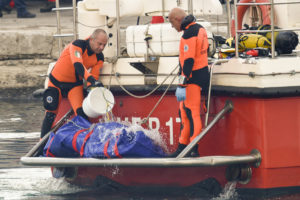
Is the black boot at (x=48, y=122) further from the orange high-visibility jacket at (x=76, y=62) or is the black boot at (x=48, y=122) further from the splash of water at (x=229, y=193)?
the splash of water at (x=229, y=193)

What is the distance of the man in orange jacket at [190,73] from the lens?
7648mm

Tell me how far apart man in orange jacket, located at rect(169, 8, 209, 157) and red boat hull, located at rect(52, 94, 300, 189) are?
23 centimetres

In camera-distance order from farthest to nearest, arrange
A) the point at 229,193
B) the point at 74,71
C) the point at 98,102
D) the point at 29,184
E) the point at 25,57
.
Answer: the point at 25,57
the point at 29,184
the point at 74,71
the point at 98,102
the point at 229,193

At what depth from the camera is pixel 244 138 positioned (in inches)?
303

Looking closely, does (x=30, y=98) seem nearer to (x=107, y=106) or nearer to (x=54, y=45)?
(x=54, y=45)

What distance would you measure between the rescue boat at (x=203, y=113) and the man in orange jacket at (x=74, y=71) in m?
0.13

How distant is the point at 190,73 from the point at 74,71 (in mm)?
1448

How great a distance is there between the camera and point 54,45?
15969mm

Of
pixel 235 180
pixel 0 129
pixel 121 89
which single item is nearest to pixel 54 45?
pixel 0 129

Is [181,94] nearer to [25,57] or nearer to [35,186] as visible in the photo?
[35,186]

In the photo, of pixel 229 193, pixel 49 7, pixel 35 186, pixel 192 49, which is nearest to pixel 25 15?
pixel 49 7

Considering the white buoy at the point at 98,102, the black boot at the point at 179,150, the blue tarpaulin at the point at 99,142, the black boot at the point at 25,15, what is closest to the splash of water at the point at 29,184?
the blue tarpaulin at the point at 99,142

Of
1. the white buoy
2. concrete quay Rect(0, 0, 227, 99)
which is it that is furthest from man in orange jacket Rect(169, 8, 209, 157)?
concrete quay Rect(0, 0, 227, 99)

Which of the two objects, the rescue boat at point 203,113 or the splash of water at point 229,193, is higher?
the rescue boat at point 203,113
